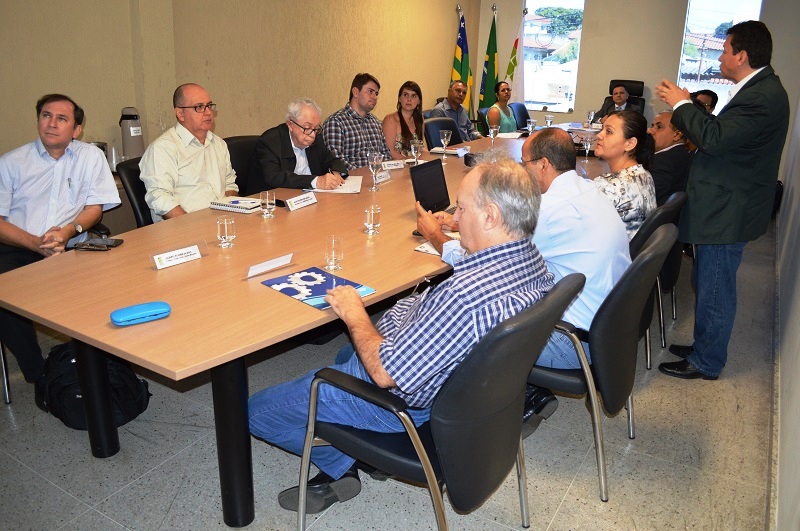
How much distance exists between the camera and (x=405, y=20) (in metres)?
8.12

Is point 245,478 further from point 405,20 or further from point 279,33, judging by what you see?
point 405,20

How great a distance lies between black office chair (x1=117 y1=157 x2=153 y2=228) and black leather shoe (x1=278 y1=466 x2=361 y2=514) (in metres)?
1.67

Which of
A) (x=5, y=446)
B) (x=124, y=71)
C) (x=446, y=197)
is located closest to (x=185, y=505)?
(x=5, y=446)

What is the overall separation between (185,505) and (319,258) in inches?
38.2

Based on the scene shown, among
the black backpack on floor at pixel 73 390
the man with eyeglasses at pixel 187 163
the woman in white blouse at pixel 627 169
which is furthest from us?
the man with eyeglasses at pixel 187 163

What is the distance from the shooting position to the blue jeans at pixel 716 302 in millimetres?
3133

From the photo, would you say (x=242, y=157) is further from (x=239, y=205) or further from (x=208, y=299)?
(x=208, y=299)

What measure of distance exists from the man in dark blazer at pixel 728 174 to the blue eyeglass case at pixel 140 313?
2362 millimetres

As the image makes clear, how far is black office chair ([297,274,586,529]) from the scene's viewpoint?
1427mm

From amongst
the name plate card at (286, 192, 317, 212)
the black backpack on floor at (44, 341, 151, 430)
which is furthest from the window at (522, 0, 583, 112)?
the black backpack on floor at (44, 341, 151, 430)

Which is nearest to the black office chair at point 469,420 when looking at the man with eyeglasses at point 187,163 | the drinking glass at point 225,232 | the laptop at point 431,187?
the drinking glass at point 225,232

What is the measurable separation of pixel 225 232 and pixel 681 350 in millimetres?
2436

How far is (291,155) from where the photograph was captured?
3809mm

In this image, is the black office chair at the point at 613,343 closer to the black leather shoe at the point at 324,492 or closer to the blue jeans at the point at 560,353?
the blue jeans at the point at 560,353
